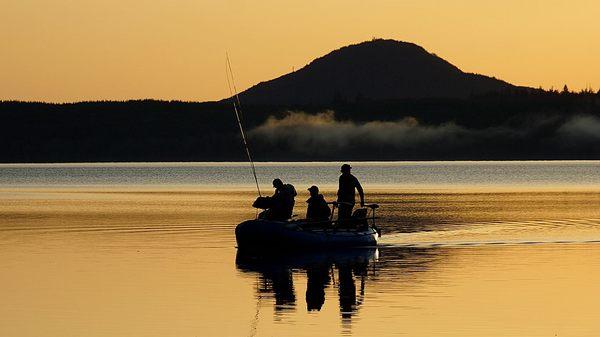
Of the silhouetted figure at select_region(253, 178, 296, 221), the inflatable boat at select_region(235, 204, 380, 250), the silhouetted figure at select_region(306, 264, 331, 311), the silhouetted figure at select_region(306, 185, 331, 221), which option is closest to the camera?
the silhouetted figure at select_region(306, 264, 331, 311)

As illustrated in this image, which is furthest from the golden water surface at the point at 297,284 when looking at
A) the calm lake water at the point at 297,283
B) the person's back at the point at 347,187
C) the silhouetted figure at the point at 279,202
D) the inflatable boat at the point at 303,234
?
the person's back at the point at 347,187

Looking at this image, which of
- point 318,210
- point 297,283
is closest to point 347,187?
point 318,210

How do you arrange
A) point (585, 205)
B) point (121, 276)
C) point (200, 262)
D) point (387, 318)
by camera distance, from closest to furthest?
1. point (387, 318)
2. point (121, 276)
3. point (200, 262)
4. point (585, 205)

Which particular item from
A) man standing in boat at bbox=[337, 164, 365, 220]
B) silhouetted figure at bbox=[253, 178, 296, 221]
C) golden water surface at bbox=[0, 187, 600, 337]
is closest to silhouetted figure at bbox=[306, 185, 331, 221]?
man standing in boat at bbox=[337, 164, 365, 220]

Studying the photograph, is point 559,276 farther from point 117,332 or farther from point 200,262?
point 117,332

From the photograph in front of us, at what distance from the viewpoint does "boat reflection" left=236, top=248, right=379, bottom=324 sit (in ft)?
85.7

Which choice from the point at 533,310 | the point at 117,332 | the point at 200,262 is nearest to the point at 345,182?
the point at 200,262

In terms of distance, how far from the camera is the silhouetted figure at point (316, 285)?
25.8 m

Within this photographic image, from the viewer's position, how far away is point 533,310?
961 inches

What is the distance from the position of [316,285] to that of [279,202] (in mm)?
8185

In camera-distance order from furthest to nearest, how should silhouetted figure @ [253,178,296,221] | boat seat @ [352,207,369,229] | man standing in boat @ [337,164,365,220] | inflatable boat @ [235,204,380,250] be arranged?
boat seat @ [352,207,369,229], man standing in boat @ [337,164,365,220], inflatable boat @ [235,204,380,250], silhouetted figure @ [253,178,296,221]

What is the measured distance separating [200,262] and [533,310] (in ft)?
38.4

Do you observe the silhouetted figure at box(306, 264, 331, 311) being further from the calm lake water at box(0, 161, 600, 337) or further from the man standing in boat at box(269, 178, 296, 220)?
the man standing in boat at box(269, 178, 296, 220)

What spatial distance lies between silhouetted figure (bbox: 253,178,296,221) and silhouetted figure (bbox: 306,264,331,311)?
323 centimetres
